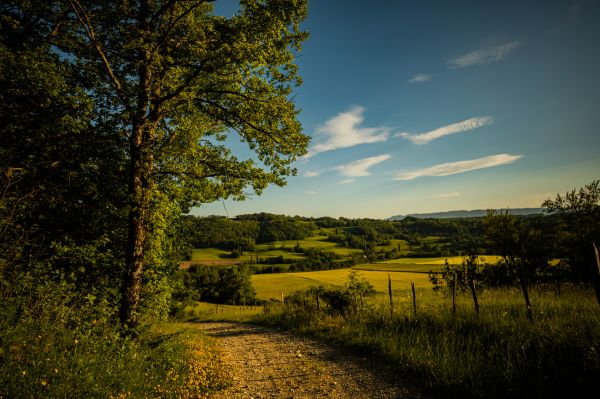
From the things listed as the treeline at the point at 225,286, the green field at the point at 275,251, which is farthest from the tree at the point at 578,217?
the green field at the point at 275,251

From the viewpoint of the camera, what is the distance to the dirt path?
631cm

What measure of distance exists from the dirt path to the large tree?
13.1 ft

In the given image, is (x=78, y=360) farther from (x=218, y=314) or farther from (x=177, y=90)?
(x=218, y=314)

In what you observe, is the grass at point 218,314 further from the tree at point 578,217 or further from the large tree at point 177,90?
the tree at point 578,217

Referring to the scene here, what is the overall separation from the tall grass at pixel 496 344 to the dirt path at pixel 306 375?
0.73 meters

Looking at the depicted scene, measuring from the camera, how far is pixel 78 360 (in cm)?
512

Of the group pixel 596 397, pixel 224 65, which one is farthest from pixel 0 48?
pixel 596 397

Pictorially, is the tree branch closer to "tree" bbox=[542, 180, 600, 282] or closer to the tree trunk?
the tree trunk

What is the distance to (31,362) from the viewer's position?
15.1 ft

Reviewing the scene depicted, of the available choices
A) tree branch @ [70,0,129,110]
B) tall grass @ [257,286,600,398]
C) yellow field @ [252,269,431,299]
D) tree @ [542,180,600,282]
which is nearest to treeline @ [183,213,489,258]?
yellow field @ [252,269,431,299]

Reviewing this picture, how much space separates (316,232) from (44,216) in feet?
466

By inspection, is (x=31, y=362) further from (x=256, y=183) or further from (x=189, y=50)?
(x=189, y=50)

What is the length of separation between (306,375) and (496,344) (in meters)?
4.85

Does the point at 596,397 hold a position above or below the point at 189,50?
below
